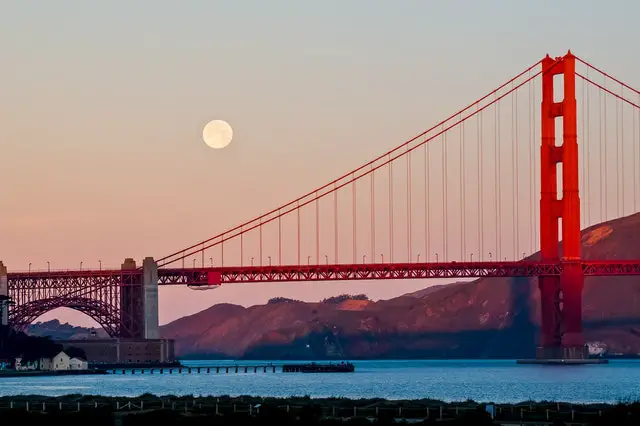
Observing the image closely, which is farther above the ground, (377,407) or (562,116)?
(562,116)

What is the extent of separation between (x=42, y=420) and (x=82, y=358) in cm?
9625

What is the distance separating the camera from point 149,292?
149750 mm

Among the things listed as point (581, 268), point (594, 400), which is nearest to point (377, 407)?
point (594, 400)

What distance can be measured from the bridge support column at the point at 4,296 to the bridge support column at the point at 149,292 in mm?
12518

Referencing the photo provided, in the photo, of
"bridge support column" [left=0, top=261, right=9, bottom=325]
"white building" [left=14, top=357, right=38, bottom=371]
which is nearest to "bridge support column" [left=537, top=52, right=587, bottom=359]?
"white building" [left=14, top=357, right=38, bottom=371]

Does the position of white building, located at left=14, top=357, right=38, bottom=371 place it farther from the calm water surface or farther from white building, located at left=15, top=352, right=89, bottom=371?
the calm water surface

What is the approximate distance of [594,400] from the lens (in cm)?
8112

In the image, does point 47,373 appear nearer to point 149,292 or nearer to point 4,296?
point 149,292

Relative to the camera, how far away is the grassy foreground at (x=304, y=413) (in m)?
52.0

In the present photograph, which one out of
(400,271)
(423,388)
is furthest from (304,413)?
(400,271)

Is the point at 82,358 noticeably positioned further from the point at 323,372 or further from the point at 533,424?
the point at 533,424

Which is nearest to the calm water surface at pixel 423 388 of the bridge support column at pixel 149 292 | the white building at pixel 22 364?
the white building at pixel 22 364

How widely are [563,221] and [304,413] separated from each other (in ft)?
251

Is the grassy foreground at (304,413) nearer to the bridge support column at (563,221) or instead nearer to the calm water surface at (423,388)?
the calm water surface at (423,388)
